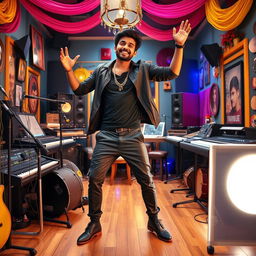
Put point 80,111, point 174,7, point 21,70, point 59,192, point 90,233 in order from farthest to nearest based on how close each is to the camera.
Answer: point 80,111 → point 21,70 → point 174,7 → point 59,192 → point 90,233

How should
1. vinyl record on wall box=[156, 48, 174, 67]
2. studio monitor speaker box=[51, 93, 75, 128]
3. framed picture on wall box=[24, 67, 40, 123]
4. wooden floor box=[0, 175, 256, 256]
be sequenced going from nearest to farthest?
wooden floor box=[0, 175, 256, 256]
framed picture on wall box=[24, 67, 40, 123]
studio monitor speaker box=[51, 93, 75, 128]
vinyl record on wall box=[156, 48, 174, 67]

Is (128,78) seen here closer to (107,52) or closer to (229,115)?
(229,115)

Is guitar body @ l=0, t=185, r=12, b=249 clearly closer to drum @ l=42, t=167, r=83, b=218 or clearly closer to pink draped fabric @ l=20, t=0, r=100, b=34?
drum @ l=42, t=167, r=83, b=218

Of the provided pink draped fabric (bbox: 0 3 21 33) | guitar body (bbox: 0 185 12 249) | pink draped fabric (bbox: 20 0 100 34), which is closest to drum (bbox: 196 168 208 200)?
guitar body (bbox: 0 185 12 249)

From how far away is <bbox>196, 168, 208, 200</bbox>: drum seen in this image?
117 inches

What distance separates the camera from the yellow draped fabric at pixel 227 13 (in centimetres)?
318

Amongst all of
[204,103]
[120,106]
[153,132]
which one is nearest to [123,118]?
[120,106]

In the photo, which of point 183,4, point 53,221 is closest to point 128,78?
point 53,221

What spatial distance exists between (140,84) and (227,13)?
2.02 metres

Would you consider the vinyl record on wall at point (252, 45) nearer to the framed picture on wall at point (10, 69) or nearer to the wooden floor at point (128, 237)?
the wooden floor at point (128, 237)

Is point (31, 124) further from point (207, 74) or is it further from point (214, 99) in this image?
point (207, 74)

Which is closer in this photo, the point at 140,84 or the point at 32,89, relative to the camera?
the point at 140,84

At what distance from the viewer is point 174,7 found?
3.35 m

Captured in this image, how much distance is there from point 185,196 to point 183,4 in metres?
2.54
